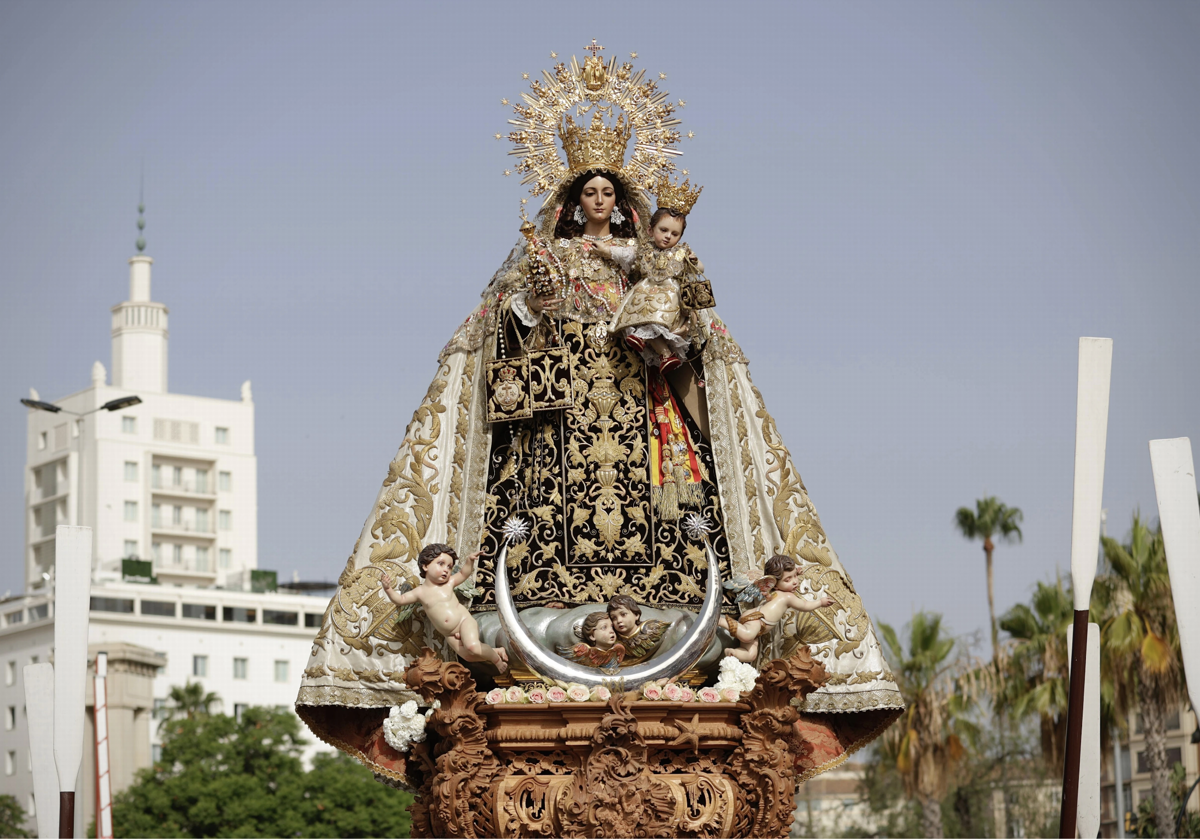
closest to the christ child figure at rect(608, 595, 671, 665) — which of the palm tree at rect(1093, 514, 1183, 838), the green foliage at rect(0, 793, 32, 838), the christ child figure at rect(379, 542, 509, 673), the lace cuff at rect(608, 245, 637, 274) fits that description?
the christ child figure at rect(379, 542, 509, 673)

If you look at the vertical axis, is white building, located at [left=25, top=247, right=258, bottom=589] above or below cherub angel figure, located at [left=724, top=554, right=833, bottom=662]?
above

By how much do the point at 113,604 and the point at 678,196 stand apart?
7252 cm

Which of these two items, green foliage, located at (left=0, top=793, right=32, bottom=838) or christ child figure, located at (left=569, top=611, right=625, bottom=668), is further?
green foliage, located at (left=0, top=793, right=32, bottom=838)

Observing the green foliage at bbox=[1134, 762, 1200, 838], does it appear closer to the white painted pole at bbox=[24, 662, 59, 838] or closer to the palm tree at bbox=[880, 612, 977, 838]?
the palm tree at bbox=[880, 612, 977, 838]

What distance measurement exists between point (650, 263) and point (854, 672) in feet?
11.0

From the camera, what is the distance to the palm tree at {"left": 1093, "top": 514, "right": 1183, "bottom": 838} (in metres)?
30.7

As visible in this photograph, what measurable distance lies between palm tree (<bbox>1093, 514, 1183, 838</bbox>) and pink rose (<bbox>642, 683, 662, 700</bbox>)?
1943 cm

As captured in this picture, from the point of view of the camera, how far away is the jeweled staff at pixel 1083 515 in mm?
10875

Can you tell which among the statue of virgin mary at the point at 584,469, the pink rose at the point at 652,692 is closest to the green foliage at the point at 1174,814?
the statue of virgin mary at the point at 584,469

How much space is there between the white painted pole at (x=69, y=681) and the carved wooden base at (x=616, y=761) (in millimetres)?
Answer: 2164

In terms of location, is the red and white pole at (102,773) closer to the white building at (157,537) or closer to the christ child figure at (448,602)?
the christ child figure at (448,602)

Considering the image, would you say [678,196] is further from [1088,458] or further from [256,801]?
[256,801]

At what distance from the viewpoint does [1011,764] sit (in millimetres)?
48594

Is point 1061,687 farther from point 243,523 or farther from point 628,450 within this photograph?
point 243,523
